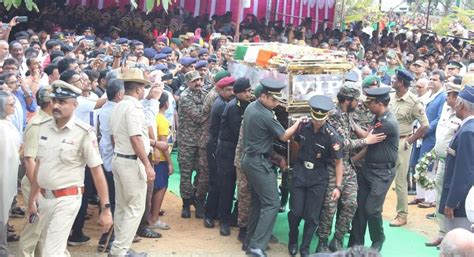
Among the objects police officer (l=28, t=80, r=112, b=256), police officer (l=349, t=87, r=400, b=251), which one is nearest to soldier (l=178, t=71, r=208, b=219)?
police officer (l=349, t=87, r=400, b=251)

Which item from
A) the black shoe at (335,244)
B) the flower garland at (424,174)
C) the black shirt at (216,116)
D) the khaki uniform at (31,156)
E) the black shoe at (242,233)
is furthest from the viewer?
the flower garland at (424,174)

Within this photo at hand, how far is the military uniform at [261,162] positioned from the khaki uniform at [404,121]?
1.95 m

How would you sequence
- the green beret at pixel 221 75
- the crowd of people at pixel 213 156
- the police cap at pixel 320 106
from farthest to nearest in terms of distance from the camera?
1. the green beret at pixel 221 75
2. the police cap at pixel 320 106
3. the crowd of people at pixel 213 156

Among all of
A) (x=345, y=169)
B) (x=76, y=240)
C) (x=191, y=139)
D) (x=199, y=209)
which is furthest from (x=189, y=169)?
(x=345, y=169)

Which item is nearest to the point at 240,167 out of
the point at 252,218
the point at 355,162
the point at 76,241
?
the point at 252,218

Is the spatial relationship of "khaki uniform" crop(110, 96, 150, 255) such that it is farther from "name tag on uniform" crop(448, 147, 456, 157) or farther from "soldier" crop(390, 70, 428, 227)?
"soldier" crop(390, 70, 428, 227)

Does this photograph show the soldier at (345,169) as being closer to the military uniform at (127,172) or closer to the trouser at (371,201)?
the trouser at (371,201)

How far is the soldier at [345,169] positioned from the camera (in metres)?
6.79

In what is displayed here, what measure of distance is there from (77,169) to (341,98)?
2.74m

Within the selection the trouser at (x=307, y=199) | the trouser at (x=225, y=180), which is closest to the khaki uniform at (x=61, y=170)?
the trouser at (x=307, y=199)

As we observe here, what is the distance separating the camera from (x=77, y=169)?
18.0 feet

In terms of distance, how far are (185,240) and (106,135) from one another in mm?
1433

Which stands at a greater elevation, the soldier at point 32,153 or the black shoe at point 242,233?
the soldier at point 32,153

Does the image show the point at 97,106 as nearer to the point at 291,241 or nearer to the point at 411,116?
the point at 291,241
